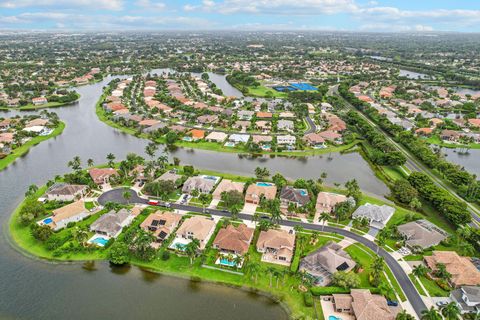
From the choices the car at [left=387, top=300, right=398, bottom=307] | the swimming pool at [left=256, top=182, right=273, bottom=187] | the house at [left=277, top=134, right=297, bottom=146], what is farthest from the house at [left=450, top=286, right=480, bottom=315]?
the house at [left=277, top=134, right=297, bottom=146]

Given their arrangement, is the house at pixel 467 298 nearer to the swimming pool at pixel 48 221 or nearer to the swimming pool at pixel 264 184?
the swimming pool at pixel 264 184

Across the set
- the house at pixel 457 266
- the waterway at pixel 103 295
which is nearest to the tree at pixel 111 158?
the waterway at pixel 103 295

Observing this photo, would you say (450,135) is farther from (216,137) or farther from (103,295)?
(103,295)

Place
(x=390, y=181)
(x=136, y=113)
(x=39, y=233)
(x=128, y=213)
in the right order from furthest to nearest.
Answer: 1. (x=136, y=113)
2. (x=390, y=181)
3. (x=128, y=213)
4. (x=39, y=233)

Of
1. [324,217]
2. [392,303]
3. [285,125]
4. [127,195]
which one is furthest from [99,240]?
[285,125]

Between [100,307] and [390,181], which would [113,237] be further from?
[390,181]

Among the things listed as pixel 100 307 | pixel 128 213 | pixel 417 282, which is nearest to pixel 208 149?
pixel 128 213
